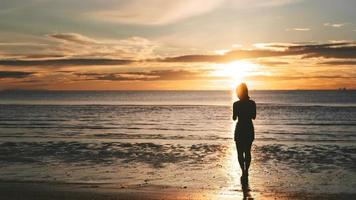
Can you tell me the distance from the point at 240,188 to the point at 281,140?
13770 mm

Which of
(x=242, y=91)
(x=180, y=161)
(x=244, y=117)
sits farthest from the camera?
(x=180, y=161)

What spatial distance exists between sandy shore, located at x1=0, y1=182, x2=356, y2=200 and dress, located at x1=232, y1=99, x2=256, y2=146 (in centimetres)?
167

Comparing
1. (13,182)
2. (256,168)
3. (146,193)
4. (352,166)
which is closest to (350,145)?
(352,166)

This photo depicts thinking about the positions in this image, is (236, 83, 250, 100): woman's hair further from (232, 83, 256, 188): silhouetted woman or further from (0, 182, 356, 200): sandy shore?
(0, 182, 356, 200): sandy shore

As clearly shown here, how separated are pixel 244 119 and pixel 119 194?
374 cm

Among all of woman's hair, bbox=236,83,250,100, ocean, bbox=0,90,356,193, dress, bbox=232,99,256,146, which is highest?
woman's hair, bbox=236,83,250,100

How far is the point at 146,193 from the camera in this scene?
33.7 feet

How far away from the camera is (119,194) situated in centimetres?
1012

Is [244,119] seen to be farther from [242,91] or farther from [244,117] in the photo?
[242,91]

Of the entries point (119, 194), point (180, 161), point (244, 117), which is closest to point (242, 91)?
point (244, 117)

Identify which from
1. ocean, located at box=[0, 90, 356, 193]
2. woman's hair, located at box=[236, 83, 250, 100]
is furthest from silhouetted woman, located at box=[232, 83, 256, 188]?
ocean, located at box=[0, 90, 356, 193]

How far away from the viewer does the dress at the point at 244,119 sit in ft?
38.4

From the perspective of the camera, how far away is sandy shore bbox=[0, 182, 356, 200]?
9773mm

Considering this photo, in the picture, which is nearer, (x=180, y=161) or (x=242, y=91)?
(x=242, y=91)
